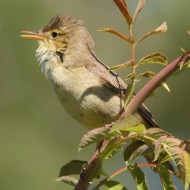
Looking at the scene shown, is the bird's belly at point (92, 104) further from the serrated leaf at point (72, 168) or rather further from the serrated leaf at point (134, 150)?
the serrated leaf at point (134, 150)

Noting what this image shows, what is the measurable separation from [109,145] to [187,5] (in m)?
6.17

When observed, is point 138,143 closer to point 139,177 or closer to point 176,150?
point 139,177

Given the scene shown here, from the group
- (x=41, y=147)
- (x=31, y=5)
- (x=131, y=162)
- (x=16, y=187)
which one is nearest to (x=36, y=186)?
(x=16, y=187)

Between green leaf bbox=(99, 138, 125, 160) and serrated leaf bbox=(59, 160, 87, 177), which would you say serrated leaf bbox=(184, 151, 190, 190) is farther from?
serrated leaf bbox=(59, 160, 87, 177)

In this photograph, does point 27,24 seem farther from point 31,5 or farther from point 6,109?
point 6,109

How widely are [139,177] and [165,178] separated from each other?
12 cm

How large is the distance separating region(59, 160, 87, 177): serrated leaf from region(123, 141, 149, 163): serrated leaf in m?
0.25

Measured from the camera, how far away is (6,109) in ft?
30.1

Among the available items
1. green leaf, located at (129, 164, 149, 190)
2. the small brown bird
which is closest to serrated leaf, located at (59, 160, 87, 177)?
green leaf, located at (129, 164, 149, 190)

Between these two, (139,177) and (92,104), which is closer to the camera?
(139,177)

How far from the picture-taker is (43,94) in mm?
9320

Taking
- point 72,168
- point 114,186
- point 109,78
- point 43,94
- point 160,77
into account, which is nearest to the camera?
point 160,77

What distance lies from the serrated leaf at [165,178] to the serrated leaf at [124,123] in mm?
235

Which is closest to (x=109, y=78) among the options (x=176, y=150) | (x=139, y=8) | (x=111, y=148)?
(x=139, y=8)
